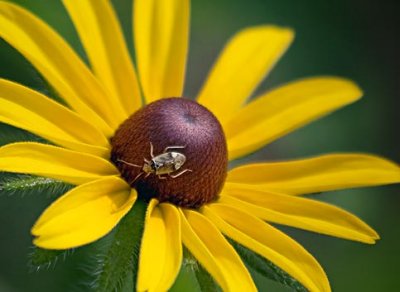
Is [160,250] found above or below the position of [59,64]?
below

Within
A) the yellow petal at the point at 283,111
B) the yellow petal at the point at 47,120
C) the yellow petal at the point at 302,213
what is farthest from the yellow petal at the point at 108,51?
the yellow petal at the point at 302,213

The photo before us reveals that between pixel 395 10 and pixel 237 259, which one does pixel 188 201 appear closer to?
pixel 237 259

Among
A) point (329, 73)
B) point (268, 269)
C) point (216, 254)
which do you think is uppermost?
point (216, 254)

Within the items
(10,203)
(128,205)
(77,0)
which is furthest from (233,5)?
(128,205)

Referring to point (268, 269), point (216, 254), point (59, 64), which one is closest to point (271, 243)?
point (268, 269)

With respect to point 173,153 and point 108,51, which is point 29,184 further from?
point 108,51
